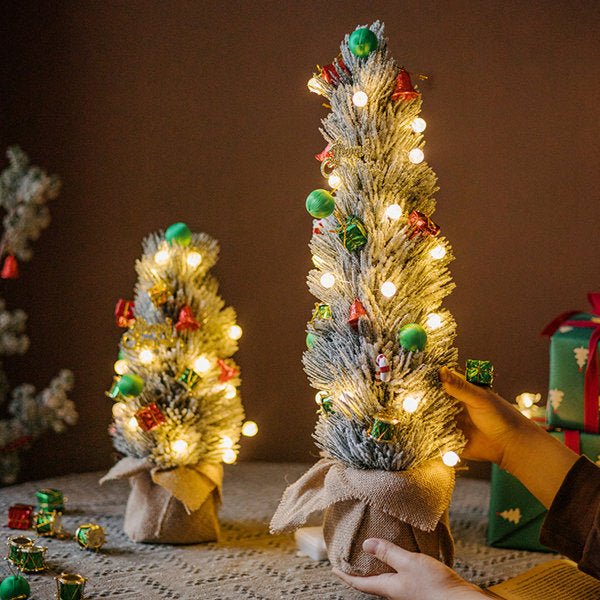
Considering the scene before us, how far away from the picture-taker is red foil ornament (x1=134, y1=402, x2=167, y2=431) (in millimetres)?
1450

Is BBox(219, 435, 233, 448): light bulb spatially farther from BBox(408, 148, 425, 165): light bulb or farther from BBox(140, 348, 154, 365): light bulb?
BBox(408, 148, 425, 165): light bulb

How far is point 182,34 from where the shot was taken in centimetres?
219

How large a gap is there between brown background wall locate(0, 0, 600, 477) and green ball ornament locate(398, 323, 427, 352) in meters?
1.07

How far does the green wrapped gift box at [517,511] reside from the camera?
5.06ft

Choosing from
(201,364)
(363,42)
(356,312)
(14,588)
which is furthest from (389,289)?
(14,588)

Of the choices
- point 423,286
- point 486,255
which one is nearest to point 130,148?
point 486,255

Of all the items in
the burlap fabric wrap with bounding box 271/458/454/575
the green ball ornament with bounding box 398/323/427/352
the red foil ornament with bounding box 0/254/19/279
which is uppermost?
the red foil ornament with bounding box 0/254/19/279

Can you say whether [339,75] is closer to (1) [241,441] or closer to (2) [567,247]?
(2) [567,247]

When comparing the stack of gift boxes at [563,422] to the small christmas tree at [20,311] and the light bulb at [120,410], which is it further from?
the small christmas tree at [20,311]

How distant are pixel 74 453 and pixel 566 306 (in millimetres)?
1661

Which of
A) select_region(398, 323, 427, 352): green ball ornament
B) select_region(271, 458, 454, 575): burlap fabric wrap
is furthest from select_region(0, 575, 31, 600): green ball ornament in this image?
select_region(398, 323, 427, 352): green ball ornament

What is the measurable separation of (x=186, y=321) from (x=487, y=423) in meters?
0.67

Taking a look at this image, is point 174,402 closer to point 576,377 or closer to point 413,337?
point 413,337

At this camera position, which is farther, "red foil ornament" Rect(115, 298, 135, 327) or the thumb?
"red foil ornament" Rect(115, 298, 135, 327)
